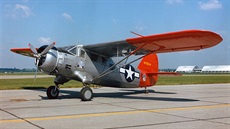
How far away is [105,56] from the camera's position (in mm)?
14281

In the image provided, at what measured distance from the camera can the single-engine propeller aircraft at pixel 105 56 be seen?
37.2ft

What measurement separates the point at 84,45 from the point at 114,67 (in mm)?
2098

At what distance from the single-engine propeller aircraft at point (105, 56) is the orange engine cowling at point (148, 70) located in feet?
1.04

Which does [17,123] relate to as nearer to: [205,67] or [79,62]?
[79,62]

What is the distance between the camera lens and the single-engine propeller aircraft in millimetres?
11336

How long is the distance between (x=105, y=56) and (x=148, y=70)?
3.76 metres

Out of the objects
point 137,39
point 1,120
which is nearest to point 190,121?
point 1,120

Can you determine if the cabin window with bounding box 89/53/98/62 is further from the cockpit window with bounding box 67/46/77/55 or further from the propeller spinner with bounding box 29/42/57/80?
the propeller spinner with bounding box 29/42/57/80

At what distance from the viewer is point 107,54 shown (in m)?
14.3

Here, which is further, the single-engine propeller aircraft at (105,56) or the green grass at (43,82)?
the green grass at (43,82)

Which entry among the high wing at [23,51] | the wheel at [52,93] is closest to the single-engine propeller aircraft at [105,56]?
the wheel at [52,93]

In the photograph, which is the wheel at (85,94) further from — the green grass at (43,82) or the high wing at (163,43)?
the green grass at (43,82)

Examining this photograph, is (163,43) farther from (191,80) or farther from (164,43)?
(191,80)

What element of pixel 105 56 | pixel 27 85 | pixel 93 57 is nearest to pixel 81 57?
pixel 93 57
